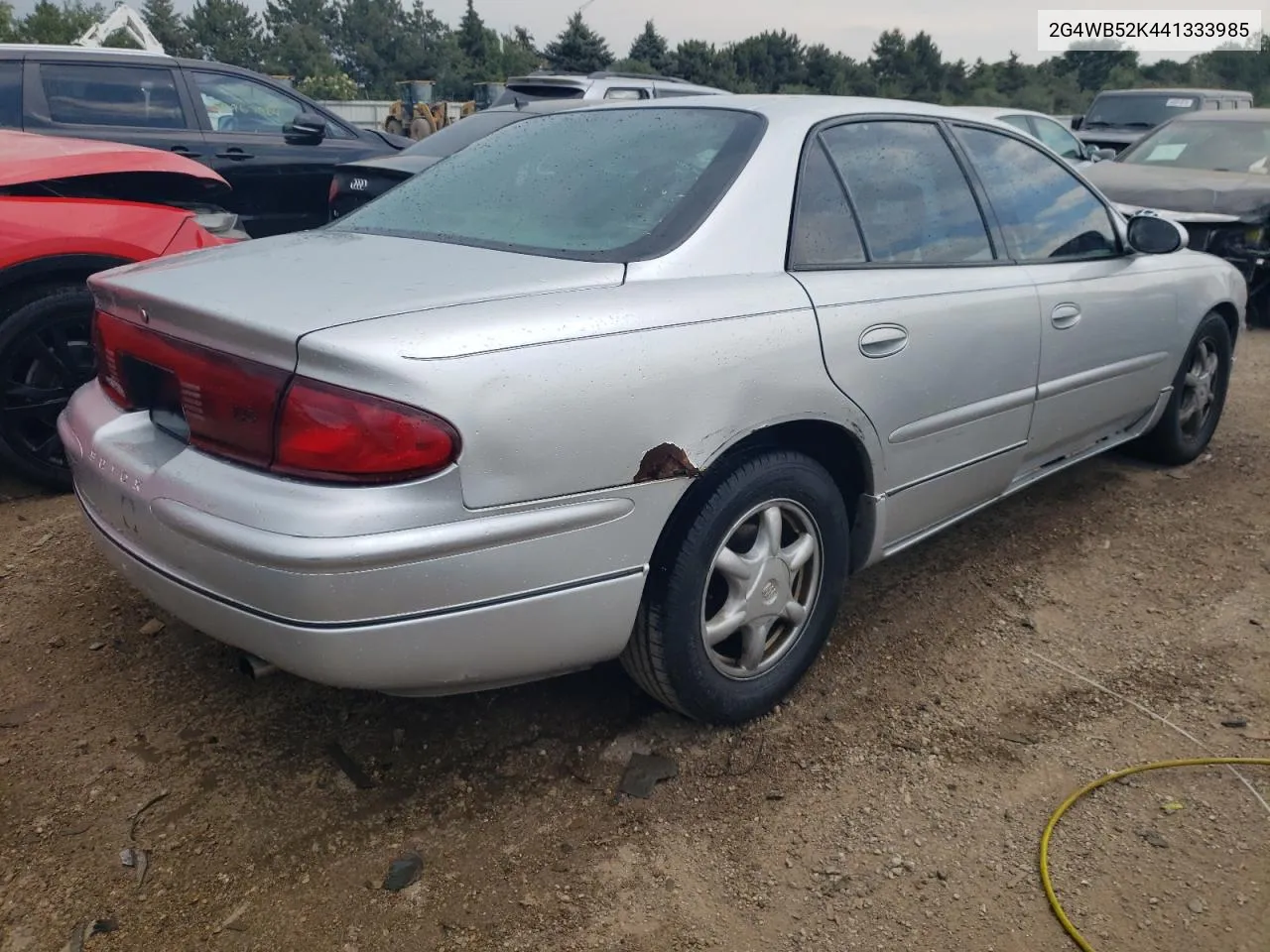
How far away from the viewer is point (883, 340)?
2611 mm

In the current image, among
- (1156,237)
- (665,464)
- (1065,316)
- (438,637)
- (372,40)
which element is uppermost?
(372,40)

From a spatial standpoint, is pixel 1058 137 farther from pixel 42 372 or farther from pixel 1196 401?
pixel 42 372

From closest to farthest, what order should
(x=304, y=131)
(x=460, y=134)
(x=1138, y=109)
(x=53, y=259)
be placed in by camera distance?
(x=53, y=259), (x=460, y=134), (x=304, y=131), (x=1138, y=109)

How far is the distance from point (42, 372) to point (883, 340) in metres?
3.01

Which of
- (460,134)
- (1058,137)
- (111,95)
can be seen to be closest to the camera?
(111,95)

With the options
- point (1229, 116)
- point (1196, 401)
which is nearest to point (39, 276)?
point (1196, 401)

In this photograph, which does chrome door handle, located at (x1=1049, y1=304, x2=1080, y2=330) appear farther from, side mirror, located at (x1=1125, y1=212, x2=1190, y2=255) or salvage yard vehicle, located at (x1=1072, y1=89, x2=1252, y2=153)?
salvage yard vehicle, located at (x1=1072, y1=89, x2=1252, y2=153)

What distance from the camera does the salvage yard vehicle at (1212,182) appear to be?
729cm

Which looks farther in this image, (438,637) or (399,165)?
(399,165)

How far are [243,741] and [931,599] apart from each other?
82.9 inches

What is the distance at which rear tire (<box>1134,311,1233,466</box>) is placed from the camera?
171 inches

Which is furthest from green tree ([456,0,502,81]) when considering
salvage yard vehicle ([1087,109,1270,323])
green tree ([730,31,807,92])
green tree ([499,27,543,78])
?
salvage yard vehicle ([1087,109,1270,323])

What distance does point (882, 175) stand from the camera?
2.88m

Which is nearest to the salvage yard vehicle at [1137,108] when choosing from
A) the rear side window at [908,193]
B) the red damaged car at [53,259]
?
the rear side window at [908,193]
